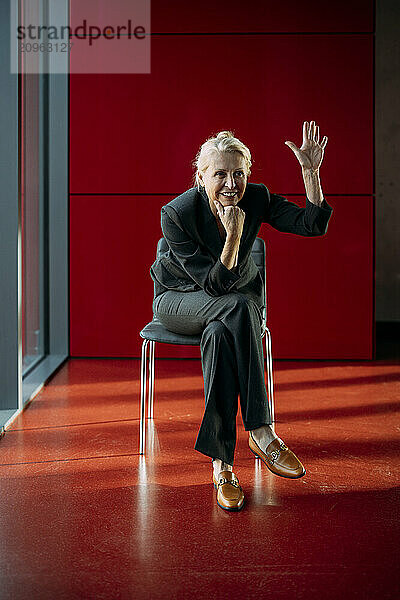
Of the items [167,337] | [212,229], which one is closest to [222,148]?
[212,229]

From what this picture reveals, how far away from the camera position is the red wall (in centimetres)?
493

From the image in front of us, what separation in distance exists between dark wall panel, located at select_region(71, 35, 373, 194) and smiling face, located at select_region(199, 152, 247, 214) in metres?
2.44

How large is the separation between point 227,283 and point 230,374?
32 cm

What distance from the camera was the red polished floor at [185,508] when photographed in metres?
1.91

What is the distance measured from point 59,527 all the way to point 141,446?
2.44 feet

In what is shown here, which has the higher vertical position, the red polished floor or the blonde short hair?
the blonde short hair

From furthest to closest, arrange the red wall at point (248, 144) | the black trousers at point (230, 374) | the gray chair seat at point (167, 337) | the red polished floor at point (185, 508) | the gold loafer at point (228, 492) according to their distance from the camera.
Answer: the red wall at point (248, 144), the gray chair seat at point (167, 337), the black trousers at point (230, 374), the gold loafer at point (228, 492), the red polished floor at point (185, 508)

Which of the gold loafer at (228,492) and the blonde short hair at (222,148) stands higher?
the blonde short hair at (222,148)

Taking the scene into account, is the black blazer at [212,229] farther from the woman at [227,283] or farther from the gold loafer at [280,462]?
the gold loafer at [280,462]

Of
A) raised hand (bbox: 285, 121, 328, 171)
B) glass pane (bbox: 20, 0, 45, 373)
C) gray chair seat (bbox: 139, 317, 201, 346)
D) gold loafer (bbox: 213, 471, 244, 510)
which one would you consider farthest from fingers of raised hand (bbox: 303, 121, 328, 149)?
glass pane (bbox: 20, 0, 45, 373)

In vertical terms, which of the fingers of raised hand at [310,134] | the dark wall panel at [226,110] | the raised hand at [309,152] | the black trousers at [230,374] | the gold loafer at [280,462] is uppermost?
the dark wall panel at [226,110]

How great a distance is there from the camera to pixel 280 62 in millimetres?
4945

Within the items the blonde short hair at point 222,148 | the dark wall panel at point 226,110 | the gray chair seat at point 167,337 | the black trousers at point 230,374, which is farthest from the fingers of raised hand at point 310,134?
the dark wall panel at point 226,110

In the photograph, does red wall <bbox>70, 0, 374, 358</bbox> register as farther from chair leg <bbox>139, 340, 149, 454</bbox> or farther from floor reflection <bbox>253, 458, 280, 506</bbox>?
floor reflection <bbox>253, 458, 280, 506</bbox>
